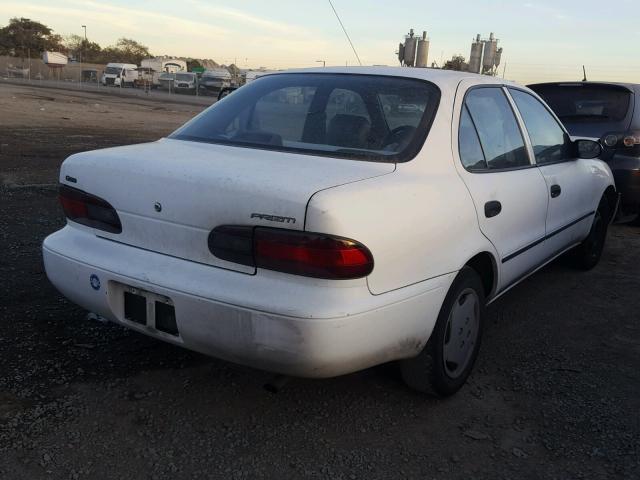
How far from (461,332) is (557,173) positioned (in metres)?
1.64

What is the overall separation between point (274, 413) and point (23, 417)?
42.4 inches

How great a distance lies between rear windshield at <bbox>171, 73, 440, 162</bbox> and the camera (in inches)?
119

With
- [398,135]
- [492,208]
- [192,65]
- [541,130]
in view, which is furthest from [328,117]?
[192,65]

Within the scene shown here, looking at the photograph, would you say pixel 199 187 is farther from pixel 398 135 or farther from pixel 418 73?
Answer: pixel 418 73

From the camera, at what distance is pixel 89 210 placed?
289 cm

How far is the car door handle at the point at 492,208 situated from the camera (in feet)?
10.4

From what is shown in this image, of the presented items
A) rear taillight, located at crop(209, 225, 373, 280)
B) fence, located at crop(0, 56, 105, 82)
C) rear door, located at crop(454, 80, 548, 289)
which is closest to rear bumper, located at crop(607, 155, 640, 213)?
rear door, located at crop(454, 80, 548, 289)

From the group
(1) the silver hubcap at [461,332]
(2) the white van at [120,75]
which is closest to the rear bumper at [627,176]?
(1) the silver hubcap at [461,332]

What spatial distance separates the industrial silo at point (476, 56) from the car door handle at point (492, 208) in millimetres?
7808

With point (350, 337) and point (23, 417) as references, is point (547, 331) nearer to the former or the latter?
point (350, 337)

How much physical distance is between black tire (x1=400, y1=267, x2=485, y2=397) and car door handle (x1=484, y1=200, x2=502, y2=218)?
30 cm

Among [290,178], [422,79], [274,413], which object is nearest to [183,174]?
[290,178]

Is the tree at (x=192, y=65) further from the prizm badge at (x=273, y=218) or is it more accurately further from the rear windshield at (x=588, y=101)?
the prizm badge at (x=273, y=218)

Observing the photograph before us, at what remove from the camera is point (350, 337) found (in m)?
2.39
